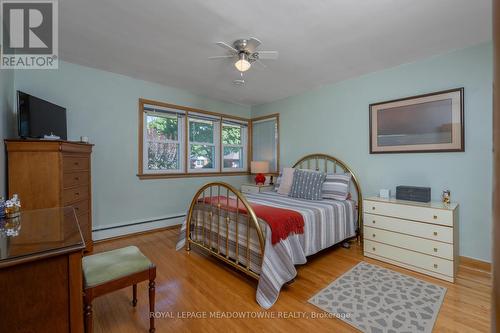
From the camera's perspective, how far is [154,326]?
1.63m

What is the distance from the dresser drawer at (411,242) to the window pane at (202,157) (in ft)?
9.37

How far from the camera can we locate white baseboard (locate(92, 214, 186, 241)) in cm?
321

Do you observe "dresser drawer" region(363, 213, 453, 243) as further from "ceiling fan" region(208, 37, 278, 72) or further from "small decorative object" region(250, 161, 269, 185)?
"ceiling fan" region(208, 37, 278, 72)

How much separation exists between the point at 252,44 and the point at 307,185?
1.90 metres

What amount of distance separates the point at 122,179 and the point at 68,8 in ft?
6.95

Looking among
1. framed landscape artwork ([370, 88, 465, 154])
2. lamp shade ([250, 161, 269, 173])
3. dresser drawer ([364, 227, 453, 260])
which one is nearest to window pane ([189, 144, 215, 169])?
lamp shade ([250, 161, 269, 173])

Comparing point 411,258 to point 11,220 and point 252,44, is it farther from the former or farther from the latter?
point 11,220

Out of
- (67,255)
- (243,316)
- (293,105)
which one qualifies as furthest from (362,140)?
(67,255)

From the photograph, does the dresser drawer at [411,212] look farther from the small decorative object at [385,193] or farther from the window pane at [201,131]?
the window pane at [201,131]

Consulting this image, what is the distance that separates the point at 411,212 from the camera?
248 cm

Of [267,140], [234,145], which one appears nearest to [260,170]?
[267,140]

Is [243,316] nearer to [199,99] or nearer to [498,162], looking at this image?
[498,162]

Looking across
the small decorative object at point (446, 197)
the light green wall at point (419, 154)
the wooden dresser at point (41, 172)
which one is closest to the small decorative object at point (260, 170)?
the light green wall at point (419, 154)

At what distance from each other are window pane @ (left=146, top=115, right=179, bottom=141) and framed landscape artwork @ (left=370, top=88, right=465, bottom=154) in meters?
3.05
